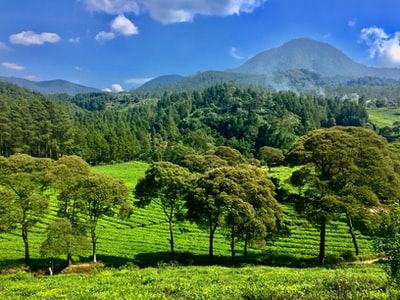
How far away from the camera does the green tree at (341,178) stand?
28859mm

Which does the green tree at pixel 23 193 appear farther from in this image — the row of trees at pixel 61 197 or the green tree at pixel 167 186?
the green tree at pixel 167 186

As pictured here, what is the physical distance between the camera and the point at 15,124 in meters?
98.9

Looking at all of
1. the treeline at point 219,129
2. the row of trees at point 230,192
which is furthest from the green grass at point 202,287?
the treeline at point 219,129

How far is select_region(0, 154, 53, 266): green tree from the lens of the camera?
28.5 m

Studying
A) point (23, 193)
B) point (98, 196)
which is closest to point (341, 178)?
point (98, 196)

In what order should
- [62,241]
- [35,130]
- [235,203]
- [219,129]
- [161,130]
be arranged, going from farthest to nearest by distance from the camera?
[219,129]
[161,130]
[35,130]
[235,203]
[62,241]

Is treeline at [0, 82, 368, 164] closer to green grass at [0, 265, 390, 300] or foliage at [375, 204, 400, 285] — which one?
green grass at [0, 265, 390, 300]

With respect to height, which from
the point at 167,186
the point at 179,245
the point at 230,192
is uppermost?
the point at 230,192

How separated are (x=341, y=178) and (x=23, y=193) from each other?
29736 millimetres

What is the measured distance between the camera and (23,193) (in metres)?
29.7

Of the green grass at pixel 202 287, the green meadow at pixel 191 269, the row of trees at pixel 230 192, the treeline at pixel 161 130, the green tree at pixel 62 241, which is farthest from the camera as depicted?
the treeline at pixel 161 130

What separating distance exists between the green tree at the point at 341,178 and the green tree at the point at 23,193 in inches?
977

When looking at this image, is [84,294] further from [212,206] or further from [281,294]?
[212,206]

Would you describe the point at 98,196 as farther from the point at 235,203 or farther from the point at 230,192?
the point at 235,203
